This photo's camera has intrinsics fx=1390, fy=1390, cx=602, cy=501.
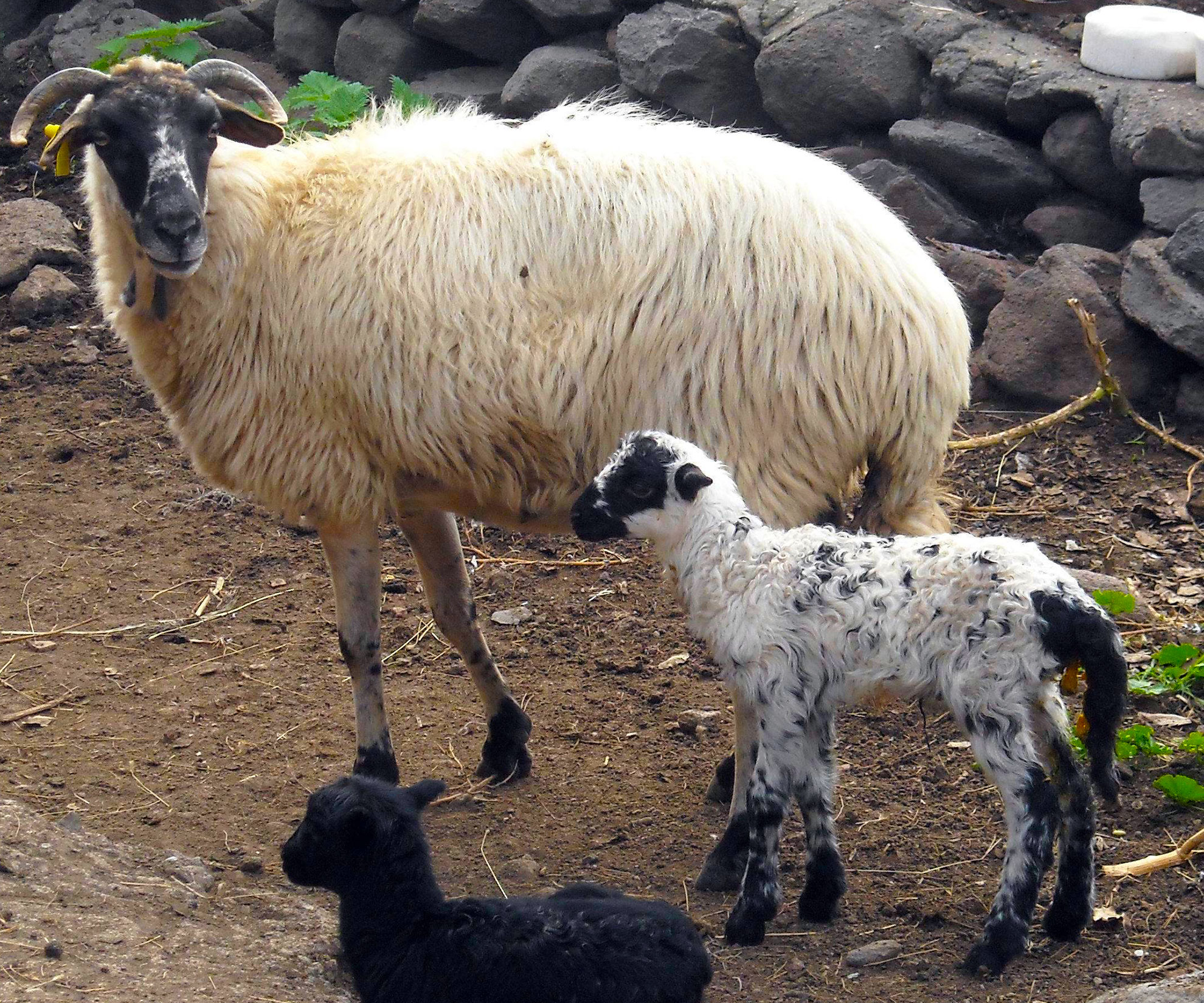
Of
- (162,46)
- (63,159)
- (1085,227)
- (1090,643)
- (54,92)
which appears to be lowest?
(1090,643)

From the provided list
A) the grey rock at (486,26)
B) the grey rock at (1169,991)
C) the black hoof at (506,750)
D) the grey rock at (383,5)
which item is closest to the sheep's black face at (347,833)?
the grey rock at (1169,991)

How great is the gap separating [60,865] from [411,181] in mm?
2452

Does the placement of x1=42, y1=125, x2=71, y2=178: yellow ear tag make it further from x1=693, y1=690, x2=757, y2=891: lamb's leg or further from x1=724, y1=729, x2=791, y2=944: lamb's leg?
x1=724, y1=729, x2=791, y2=944: lamb's leg

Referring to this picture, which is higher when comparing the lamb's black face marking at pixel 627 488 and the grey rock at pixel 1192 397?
the lamb's black face marking at pixel 627 488

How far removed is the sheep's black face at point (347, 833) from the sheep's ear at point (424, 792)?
1.2 inches

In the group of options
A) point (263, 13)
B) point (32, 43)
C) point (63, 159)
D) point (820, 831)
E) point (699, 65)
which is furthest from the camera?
point (32, 43)

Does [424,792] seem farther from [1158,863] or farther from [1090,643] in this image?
[1158,863]

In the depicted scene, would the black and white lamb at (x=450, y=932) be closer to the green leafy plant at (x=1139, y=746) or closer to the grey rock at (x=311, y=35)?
the green leafy plant at (x=1139, y=746)

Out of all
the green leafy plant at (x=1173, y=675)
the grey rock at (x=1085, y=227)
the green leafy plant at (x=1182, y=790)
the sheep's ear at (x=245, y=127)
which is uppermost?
the sheep's ear at (x=245, y=127)

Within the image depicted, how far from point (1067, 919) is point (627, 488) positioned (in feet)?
5.65

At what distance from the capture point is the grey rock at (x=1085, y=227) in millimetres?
7273

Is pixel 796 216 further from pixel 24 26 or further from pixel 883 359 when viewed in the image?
pixel 24 26

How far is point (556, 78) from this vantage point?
8.83 m

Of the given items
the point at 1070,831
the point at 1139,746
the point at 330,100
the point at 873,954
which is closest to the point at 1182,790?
the point at 1139,746
